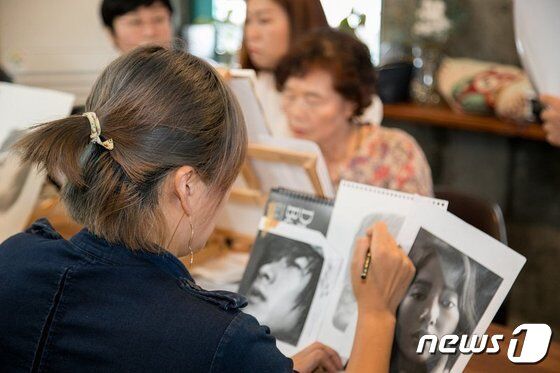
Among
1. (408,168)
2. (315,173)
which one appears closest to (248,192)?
(315,173)

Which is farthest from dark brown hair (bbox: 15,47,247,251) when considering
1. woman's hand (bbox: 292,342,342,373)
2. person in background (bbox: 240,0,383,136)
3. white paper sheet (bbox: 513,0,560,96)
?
person in background (bbox: 240,0,383,136)

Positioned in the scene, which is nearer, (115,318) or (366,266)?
(115,318)

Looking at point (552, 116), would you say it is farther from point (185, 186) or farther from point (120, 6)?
point (120, 6)

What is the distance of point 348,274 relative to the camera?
4.66ft

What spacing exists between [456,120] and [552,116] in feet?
4.94

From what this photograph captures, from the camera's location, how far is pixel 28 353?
108cm

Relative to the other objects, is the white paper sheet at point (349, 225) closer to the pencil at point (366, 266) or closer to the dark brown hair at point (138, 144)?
the pencil at point (366, 266)

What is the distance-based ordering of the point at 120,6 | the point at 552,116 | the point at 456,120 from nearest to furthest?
the point at 552,116
the point at 120,6
the point at 456,120

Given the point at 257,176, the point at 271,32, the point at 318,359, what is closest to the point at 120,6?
the point at 271,32

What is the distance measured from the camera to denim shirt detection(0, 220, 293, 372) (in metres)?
1.01

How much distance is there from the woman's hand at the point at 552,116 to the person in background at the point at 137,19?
1.28 m

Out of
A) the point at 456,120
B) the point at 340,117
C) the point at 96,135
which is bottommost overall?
the point at 456,120

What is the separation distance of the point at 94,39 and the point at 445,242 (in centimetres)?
318

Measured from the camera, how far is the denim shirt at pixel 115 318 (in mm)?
1007
